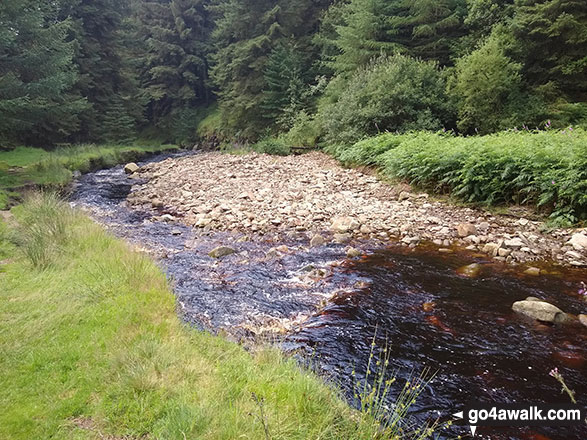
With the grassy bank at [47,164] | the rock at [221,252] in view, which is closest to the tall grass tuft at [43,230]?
the rock at [221,252]

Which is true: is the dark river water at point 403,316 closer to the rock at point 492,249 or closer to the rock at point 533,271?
the rock at point 533,271

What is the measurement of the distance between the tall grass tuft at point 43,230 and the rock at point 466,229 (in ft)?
24.2

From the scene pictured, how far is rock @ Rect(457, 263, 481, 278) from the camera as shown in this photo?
5.45 meters

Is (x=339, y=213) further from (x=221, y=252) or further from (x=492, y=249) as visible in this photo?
(x=492, y=249)

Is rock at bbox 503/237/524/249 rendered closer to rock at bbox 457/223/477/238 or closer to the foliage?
rock at bbox 457/223/477/238

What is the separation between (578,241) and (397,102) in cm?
917

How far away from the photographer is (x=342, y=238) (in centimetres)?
714

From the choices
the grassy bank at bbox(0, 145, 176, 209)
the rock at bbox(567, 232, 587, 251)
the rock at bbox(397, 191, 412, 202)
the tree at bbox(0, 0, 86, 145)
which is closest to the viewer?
the rock at bbox(567, 232, 587, 251)

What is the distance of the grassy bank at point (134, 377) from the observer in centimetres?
238

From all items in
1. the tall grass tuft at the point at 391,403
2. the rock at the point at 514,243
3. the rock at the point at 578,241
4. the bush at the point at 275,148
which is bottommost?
the bush at the point at 275,148

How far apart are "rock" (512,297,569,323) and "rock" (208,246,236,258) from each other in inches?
187

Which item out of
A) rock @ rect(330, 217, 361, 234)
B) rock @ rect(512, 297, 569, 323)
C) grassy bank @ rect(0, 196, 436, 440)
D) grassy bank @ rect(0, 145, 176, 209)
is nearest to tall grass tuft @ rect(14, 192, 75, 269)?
grassy bank @ rect(0, 196, 436, 440)

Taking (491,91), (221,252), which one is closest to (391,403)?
(221,252)

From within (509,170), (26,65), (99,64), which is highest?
(99,64)
